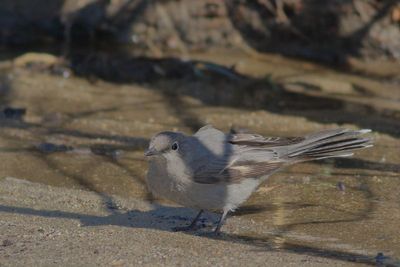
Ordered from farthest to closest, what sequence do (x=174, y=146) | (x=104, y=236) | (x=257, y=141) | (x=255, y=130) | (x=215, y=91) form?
1. (x=215, y=91)
2. (x=255, y=130)
3. (x=257, y=141)
4. (x=174, y=146)
5. (x=104, y=236)

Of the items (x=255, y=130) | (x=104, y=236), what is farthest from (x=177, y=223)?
(x=255, y=130)

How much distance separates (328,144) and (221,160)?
0.79 meters

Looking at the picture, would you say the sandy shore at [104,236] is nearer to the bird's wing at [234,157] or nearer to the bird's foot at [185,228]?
the bird's foot at [185,228]

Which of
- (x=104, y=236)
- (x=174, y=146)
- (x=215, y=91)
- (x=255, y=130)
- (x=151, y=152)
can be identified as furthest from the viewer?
(x=215, y=91)

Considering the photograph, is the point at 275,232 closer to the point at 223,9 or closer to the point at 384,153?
the point at 384,153

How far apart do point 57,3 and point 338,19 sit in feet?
12.7

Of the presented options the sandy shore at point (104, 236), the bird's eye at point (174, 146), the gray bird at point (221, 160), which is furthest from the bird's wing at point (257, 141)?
Result: the sandy shore at point (104, 236)

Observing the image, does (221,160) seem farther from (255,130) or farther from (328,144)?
(255,130)

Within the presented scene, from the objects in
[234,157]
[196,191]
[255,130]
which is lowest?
[255,130]

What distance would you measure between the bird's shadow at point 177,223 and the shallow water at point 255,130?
3 centimetres

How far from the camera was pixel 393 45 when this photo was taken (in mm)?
12938

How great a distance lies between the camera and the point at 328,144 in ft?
23.1

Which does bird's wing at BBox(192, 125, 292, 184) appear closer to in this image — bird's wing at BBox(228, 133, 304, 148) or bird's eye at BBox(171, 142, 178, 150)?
bird's wing at BBox(228, 133, 304, 148)

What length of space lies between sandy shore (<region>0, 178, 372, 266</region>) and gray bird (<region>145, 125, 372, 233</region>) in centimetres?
24
